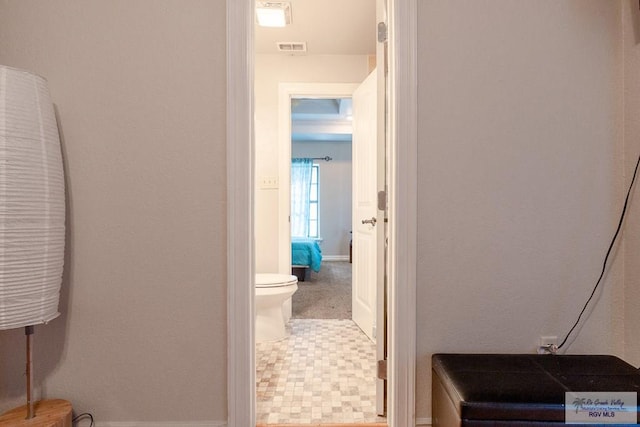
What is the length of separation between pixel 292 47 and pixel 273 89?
0.43 meters

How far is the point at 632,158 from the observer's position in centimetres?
160

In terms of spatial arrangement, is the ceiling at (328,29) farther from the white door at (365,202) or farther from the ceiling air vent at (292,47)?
the white door at (365,202)

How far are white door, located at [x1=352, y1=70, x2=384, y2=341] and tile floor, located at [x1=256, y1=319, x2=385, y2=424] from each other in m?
0.26

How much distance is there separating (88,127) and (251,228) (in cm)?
82

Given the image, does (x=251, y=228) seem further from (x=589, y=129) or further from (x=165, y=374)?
(x=589, y=129)

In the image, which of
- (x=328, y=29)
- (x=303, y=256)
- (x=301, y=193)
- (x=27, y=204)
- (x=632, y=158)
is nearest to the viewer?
(x=27, y=204)

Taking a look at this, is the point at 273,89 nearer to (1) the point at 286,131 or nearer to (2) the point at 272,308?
(1) the point at 286,131

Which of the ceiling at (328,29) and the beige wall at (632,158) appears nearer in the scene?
the beige wall at (632,158)

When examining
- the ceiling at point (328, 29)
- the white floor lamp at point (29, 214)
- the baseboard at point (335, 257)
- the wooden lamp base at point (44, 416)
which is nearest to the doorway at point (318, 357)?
the ceiling at point (328, 29)

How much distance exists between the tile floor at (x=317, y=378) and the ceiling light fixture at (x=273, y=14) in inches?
96.9

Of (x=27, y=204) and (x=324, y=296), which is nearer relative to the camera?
(x=27, y=204)

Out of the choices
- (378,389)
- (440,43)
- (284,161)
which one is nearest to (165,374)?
(378,389)

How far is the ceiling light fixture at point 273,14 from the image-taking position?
2.66m

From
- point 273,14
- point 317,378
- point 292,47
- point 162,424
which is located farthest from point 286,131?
point 162,424
